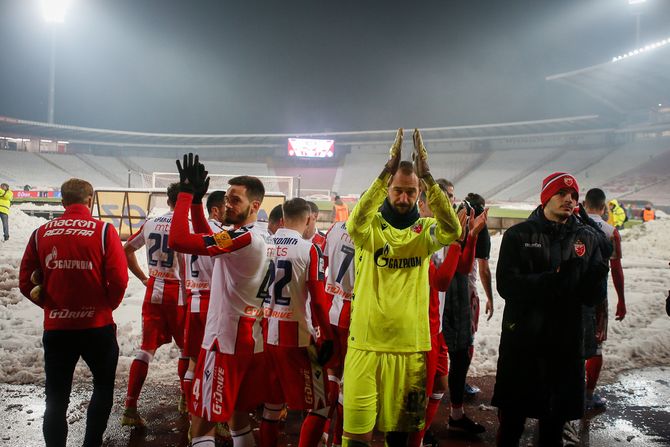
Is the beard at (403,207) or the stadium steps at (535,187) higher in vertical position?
the stadium steps at (535,187)

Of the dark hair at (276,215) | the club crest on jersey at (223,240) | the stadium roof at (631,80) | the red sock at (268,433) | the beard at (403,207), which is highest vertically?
the stadium roof at (631,80)

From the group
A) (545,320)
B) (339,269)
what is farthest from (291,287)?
(545,320)

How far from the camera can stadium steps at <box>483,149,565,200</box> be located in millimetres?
44688

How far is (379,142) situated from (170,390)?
50.2 metres

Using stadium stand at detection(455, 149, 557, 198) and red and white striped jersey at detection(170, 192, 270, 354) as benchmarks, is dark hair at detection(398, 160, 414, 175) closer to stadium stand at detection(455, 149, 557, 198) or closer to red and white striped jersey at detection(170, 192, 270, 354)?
red and white striped jersey at detection(170, 192, 270, 354)

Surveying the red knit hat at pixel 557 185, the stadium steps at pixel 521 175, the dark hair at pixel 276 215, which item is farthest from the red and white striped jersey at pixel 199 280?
the stadium steps at pixel 521 175

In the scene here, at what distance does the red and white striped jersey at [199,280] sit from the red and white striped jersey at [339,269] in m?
1.09

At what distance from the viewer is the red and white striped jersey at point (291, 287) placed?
12.5 ft

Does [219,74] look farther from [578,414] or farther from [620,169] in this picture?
[578,414]

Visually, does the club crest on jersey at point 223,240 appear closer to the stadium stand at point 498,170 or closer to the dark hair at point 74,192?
the dark hair at point 74,192

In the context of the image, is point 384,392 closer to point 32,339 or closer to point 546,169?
→ point 32,339

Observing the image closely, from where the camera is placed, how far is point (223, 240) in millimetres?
3098

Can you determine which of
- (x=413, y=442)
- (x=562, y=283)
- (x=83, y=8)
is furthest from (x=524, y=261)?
(x=83, y=8)

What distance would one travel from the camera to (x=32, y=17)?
5181 cm
